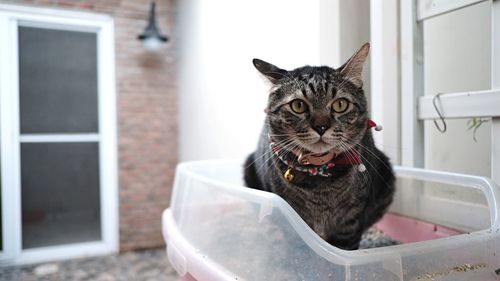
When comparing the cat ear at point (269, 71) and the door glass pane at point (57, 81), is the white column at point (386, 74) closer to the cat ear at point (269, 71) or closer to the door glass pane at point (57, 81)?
the cat ear at point (269, 71)

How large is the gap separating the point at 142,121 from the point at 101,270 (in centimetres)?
122

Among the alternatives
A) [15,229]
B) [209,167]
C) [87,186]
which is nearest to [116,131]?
[87,186]

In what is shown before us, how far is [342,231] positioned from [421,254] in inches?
10.5

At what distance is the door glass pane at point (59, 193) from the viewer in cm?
292

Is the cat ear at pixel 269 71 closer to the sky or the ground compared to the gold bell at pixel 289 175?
closer to the sky

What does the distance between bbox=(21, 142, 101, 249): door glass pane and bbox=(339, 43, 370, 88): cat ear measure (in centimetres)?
279

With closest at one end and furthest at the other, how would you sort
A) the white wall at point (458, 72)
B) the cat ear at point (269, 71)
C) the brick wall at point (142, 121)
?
the cat ear at point (269, 71) < the white wall at point (458, 72) < the brick wall at point (142, 121)

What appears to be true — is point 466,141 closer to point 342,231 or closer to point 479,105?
point 479,105

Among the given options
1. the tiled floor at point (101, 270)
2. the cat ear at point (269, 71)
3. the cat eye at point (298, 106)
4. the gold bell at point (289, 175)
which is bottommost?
the tiled floor at point (101, 270)

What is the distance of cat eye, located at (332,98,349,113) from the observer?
80 centimetres

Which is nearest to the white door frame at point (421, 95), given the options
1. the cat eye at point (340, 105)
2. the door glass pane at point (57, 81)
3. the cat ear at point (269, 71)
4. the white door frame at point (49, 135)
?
the cat eye at point (340, 105)

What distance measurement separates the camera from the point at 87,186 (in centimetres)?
314

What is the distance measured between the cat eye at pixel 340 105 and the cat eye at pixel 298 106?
6 cm

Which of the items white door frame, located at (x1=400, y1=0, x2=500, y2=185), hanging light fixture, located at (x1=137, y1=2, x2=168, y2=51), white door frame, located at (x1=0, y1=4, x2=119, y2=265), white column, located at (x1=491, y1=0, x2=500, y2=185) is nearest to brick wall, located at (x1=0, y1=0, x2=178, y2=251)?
white door frame, located at (x1=0, y1=4, x2=119, y2=265)
